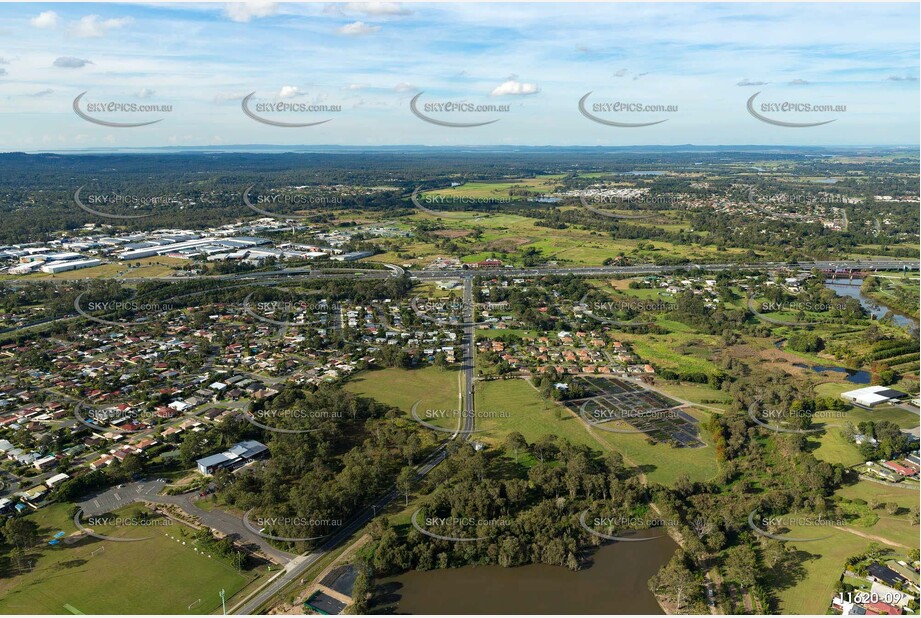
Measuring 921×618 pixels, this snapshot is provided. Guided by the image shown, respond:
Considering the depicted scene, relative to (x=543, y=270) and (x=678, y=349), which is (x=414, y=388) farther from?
(x=543, y=270)

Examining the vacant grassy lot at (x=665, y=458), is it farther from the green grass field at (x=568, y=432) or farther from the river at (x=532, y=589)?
the river at (x=532, y=589)

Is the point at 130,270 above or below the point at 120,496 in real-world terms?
above

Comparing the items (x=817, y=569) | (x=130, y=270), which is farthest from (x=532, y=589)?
(x=130, y=270)

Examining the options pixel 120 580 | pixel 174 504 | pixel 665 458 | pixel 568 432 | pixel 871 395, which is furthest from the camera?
pixel 871 395

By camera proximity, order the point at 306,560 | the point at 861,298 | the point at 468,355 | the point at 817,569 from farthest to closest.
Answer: the point at 861,298, the point at 468,355, the point at 306,560, the point at 817,569

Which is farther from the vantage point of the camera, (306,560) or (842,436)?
(842,436)

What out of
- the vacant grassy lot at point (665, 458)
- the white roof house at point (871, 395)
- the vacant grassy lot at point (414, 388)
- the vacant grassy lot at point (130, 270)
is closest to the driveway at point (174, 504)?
the vacant grassy lot at point (414, 388)

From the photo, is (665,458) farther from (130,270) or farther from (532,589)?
(130,270)

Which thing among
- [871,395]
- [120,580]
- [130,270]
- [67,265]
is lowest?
[120,580]

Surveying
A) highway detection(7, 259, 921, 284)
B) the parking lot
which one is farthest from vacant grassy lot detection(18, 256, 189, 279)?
the parking lot
